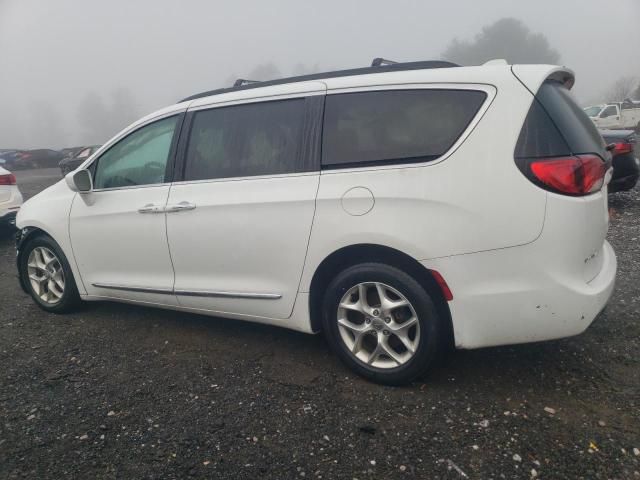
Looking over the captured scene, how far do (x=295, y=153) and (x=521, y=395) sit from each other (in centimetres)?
188

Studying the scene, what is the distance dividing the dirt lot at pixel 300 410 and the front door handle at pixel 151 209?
3.21 feet

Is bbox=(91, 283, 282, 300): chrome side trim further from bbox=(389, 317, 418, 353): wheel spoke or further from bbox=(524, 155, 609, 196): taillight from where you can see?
bbox=(524, 155, 609, 196): taillight

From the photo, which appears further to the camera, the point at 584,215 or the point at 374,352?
the point at 374,352

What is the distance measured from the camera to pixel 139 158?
3.58m

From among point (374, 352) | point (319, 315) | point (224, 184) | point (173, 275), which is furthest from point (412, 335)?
point (173, 275)

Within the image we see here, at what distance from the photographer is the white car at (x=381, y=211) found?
2285 millimetres

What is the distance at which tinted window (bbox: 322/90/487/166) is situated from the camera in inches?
96.7

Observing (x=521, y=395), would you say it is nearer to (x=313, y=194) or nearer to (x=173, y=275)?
(x=313, y=194)

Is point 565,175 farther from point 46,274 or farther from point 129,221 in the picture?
point 46,274

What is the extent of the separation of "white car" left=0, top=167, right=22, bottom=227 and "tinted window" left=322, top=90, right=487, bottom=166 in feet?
19.2

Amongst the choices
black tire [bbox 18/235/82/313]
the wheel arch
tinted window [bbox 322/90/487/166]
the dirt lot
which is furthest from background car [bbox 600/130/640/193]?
black tire [bbox 18/235/82/313]

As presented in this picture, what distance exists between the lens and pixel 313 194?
2.70 metres

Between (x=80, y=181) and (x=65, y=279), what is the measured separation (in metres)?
0.90

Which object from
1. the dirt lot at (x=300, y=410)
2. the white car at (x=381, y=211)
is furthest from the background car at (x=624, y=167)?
the white car at (x=381, y=211)
